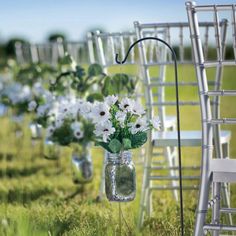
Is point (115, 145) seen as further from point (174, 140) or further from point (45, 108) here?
point (45, 108)

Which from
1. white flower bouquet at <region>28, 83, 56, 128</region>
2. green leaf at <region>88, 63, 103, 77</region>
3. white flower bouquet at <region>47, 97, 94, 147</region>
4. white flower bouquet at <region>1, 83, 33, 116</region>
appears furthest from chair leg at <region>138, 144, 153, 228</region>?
white flower bouquet at <region>1, 83, 33, 116</region>

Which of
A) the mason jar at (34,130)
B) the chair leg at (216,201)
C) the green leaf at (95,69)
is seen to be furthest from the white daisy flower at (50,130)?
the chair leg at (216,201)

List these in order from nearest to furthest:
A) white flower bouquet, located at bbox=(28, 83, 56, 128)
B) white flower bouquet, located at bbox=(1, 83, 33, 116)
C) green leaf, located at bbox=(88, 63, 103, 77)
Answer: green leaf, located at bbox=(88, 63, 103, 77), white flower bouquet, located at bbox=(28, 83, 56, 128), white flower bouquet, located at bbox=(1, 83, 33, 116)

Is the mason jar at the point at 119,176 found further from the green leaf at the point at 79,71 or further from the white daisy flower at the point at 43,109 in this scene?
the white daisy flower at the point at 43,109

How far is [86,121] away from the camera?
584 cm

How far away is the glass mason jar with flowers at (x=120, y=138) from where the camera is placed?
381 cm

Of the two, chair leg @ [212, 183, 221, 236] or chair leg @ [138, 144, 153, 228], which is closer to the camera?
chair leg @ [212, 183, 221, 236]

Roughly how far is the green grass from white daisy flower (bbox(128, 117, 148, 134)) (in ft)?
1.77

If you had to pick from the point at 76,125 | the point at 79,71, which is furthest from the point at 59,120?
the point at 79,71

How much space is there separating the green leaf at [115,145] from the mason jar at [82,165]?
6.61 feet

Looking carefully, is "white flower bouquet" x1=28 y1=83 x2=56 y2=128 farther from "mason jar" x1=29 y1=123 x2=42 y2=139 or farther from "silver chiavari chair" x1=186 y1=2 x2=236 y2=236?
"silver chiavari chair" x1=186 y1=2 x2=236 y2=236

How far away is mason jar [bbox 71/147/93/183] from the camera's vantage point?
5.84 meters

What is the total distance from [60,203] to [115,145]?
163cm

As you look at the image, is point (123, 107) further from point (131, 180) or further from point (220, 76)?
point (220, 76)
